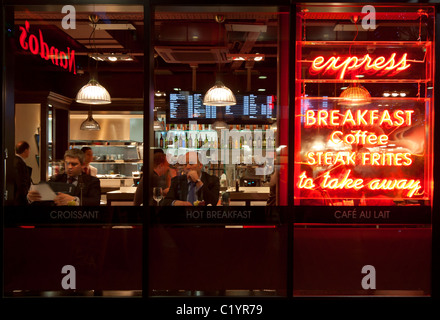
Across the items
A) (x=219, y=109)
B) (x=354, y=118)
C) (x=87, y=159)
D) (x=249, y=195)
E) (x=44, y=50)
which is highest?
(x=44, y=50)

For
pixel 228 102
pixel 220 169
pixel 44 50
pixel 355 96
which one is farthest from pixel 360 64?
pixel 44 50

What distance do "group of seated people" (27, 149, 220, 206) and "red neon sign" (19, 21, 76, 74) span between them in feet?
4.31

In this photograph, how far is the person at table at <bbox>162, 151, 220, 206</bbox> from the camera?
475 cm

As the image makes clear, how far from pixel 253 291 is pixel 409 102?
2.49 m

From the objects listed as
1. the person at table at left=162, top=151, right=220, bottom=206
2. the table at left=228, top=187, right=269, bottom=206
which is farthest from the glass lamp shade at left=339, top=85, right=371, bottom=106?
the person at table at left=162, top=151, right=220, bottom=206

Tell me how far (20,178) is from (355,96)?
3531 millimetres

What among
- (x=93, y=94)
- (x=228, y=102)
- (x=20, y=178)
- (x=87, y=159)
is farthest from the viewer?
(x=228, y=102)

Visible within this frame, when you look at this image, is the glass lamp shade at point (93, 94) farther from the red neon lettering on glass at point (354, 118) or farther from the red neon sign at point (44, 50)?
the red neon lettering on glass at point (354, 118)

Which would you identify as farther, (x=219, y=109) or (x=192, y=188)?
(x=219, y=109)

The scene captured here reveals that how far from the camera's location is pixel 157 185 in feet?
15.1

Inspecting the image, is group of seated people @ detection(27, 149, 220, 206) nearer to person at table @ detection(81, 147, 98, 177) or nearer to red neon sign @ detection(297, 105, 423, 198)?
person at table @ detection(81, 147, 98, 177)

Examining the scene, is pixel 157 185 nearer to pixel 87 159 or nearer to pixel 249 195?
pixel 87 159

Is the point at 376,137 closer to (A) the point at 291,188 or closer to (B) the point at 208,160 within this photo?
(A) the point at 291,188

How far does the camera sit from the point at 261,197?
582 cm
